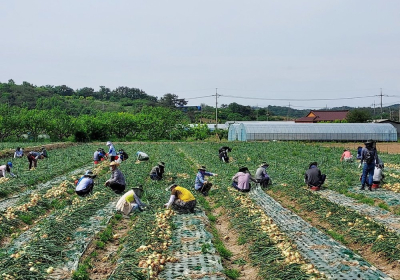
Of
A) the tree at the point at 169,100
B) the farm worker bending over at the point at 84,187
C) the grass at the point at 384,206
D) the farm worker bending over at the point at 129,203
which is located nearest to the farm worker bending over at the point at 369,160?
the grass at the point at 384,206

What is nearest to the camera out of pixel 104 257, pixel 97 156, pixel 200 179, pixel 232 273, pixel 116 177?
pixel 232 273

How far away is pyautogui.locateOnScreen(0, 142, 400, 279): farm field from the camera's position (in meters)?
7.95

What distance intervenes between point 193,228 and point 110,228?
93.3 inches

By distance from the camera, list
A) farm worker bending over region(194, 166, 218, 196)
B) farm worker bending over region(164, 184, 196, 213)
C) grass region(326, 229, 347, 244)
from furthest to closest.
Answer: farm worker bending over region(194, 166, 218, 196), farm worker bending over region(164, 184, 196, 213), grass region(326, 229, 347, 244)

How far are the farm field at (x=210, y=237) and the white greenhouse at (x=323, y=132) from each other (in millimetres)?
40839

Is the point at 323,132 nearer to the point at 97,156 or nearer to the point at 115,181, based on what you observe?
the point at 97,156

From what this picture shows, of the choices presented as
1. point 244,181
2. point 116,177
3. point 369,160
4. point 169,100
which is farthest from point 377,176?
point 169,100

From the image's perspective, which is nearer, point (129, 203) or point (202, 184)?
point (129, 203)

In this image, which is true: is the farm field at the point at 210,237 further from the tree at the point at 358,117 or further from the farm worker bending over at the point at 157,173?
the tree at the point at 358,117

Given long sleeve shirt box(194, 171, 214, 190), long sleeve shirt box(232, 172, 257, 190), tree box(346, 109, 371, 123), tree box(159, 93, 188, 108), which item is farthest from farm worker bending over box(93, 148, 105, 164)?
tree box(159, 93, 188, 108)

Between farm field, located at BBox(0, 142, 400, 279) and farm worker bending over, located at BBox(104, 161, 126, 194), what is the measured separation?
36cm

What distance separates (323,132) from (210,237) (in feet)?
167

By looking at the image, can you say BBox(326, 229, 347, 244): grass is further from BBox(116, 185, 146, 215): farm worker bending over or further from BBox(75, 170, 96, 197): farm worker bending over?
BBox(75, 170, 96, 197): farm worker bending over

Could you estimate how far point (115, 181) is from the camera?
15734mm
